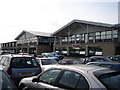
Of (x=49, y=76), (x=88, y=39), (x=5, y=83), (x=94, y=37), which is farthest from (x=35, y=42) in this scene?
(x=5, y=83)

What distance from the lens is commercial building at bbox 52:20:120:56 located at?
1062 inches

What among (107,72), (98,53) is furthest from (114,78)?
(98,53)

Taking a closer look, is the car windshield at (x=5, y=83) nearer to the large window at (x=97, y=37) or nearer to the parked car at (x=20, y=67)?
the parked car at (x=20, y=67)

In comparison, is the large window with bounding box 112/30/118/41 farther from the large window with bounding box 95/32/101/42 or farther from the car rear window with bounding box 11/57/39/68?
the car rear window with bounding box 11/57/39/68

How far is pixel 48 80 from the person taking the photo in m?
4.07

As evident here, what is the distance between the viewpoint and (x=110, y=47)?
2636 centimetres

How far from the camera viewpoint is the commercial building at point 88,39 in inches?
1062

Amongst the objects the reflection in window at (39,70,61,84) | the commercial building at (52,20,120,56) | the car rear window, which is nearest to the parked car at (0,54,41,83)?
the car rear window

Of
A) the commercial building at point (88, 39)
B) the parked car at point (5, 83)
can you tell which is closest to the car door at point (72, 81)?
the parked car at point (5, 83)

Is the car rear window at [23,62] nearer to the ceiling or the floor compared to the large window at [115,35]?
nearer to the floor

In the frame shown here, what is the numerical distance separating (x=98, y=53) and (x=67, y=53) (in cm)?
936

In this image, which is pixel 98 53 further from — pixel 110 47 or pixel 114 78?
pixel 114 78

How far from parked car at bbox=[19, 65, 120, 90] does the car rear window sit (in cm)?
270

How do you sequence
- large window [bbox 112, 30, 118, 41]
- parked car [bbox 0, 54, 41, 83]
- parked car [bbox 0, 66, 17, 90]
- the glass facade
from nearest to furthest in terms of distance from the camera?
parked car [bbox 0, 66, 17, 90], parked car [bbox 0, 54, 41, 83], large window [bbox 112, 30, 118, 41], the glass facade
